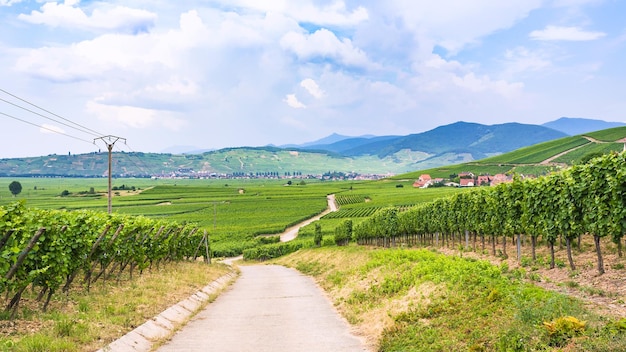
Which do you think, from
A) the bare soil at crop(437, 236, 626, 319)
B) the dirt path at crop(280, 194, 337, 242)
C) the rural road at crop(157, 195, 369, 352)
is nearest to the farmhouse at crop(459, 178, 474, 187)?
the dirt path at crop(280, 194, 337, 242)

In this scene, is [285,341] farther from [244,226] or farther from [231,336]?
[244,226]

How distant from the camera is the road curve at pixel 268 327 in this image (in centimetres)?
1107

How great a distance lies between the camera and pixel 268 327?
43.8 ft

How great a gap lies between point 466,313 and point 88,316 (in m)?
8.80

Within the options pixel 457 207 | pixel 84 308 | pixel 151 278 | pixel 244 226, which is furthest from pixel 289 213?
pixel 84 308

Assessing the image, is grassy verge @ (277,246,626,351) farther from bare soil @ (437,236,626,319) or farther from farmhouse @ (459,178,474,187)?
farmhouse @ (459,178,474,187)

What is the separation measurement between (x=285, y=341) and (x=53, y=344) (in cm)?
482

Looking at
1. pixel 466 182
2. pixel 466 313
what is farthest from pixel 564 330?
pixel 466 182

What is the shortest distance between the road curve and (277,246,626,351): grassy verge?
764 millimetres

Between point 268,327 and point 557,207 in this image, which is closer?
point 268,327

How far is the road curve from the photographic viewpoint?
11070 mm

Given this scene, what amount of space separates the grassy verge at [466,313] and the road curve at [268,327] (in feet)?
2.51

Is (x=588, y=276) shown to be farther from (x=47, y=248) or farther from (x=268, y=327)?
(x=47, y=248)

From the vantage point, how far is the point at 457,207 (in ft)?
107
